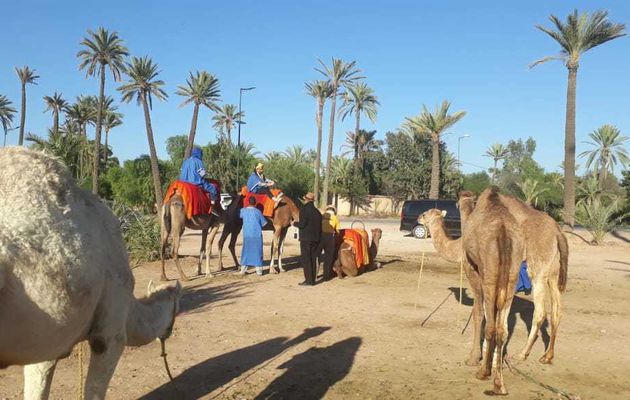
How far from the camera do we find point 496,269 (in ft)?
20.1

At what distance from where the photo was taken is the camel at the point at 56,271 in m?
2.71

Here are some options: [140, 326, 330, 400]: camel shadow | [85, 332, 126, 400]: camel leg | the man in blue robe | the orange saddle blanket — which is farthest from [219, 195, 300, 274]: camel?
[85, 332, 126, 400]: camel leg

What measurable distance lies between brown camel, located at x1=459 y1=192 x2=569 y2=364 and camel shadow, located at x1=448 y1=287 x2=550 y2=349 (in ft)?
3.13

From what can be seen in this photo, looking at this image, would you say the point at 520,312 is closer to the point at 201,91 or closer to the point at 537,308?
the point at 537,308

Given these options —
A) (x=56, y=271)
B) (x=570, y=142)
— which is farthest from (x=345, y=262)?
(x=570, y=142)

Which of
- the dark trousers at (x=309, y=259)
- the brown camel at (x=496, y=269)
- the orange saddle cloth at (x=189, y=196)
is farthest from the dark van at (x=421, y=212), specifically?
the brown camel at (x=496, y=269)

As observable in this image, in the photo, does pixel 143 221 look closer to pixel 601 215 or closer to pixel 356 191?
pixel 601 215

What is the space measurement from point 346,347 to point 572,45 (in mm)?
26849

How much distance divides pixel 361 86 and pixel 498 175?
4698cm

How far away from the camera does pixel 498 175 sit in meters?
98.8

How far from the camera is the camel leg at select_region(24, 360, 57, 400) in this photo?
13.2ft

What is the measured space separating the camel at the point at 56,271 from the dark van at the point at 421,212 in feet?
75.7

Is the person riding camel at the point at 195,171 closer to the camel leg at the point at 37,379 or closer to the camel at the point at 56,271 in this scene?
the camel leg at the point at 37,379

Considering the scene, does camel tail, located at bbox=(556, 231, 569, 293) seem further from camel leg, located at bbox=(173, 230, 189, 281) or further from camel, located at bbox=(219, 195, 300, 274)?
camel leg, located at bbox=(173, 230, 189, 281)
